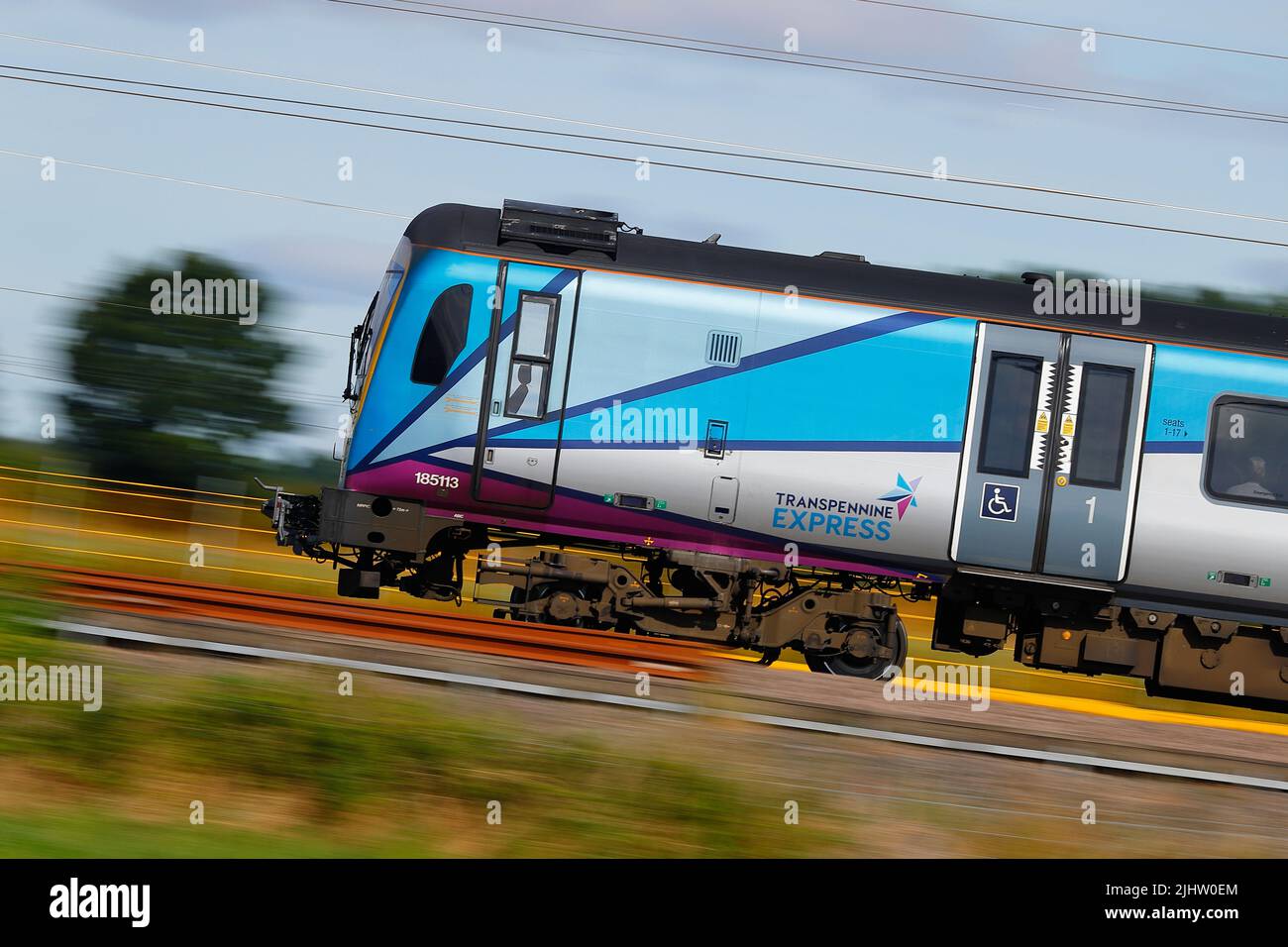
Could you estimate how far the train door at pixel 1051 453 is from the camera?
36.6 ft

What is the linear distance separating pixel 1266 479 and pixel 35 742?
33.5 feet

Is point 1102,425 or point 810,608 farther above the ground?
point 1102,425

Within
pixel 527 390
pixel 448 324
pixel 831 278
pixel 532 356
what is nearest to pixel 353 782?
pixel 527 390

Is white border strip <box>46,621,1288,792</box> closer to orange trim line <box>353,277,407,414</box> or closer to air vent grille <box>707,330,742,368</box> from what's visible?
orange trim line <box>353,277,407,414</box>

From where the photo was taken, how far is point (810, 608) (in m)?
11.6

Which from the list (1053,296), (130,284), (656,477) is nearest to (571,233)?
(656,477)

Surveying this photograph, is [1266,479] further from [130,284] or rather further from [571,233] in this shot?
[130,284]

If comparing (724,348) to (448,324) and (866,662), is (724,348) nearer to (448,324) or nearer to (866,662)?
(448,324)

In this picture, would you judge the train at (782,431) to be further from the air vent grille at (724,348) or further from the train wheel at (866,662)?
the train wheel at (866,662)

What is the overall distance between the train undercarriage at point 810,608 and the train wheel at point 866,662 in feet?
0.04

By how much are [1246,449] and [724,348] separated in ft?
15.9

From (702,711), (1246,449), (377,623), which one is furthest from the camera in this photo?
(1246,449)

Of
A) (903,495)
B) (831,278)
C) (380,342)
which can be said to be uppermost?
(831,278)

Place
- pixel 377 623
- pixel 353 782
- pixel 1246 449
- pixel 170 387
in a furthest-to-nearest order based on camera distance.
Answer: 1. pixel 170 387
2. pixel 1246 449
3. pixel 377 623
4. pixel 353 782
